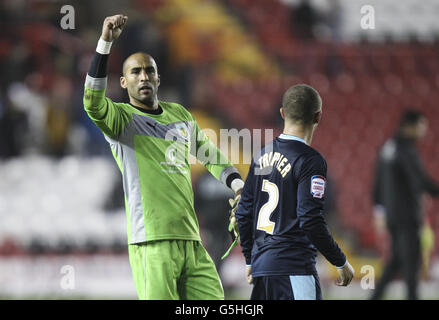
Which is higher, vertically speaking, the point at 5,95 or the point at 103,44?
the point at 5,95

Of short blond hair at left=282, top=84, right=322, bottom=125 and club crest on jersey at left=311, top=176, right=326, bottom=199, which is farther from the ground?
short blond hair at left=282, top=84, right=322, bottom=125

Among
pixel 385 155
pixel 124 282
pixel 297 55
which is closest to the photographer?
pixel 385 155

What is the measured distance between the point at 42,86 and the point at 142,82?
668 centimetres

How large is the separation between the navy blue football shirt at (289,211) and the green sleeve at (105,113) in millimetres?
693

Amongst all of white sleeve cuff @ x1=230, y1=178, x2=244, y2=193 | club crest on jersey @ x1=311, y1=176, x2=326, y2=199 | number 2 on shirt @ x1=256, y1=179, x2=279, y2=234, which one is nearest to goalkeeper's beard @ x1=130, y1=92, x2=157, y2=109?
white sleeve cuff @ x1=230, y1=178, x2=244, y2=193

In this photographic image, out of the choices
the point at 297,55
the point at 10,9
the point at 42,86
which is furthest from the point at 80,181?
the point at 297,55

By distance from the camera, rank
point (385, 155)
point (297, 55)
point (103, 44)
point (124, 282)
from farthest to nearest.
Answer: point (297, 55), point (124, 282), point (385, 155), point (103, 44)

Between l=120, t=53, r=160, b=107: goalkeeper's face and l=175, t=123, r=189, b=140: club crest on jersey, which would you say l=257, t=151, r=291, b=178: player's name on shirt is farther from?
l=120, t=53, r=160, b=107: goalkeeper's face

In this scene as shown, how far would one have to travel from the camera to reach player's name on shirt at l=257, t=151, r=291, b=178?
3150mm

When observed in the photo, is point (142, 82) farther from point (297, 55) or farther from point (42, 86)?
point (297, 55)

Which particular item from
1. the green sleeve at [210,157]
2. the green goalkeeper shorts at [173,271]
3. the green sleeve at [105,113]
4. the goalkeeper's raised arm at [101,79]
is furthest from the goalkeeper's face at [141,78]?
the green goalkeeper shorts at [173,271]

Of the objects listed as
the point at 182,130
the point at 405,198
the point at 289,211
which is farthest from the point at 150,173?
the point at 405,198

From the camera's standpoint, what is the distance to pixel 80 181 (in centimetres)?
927
